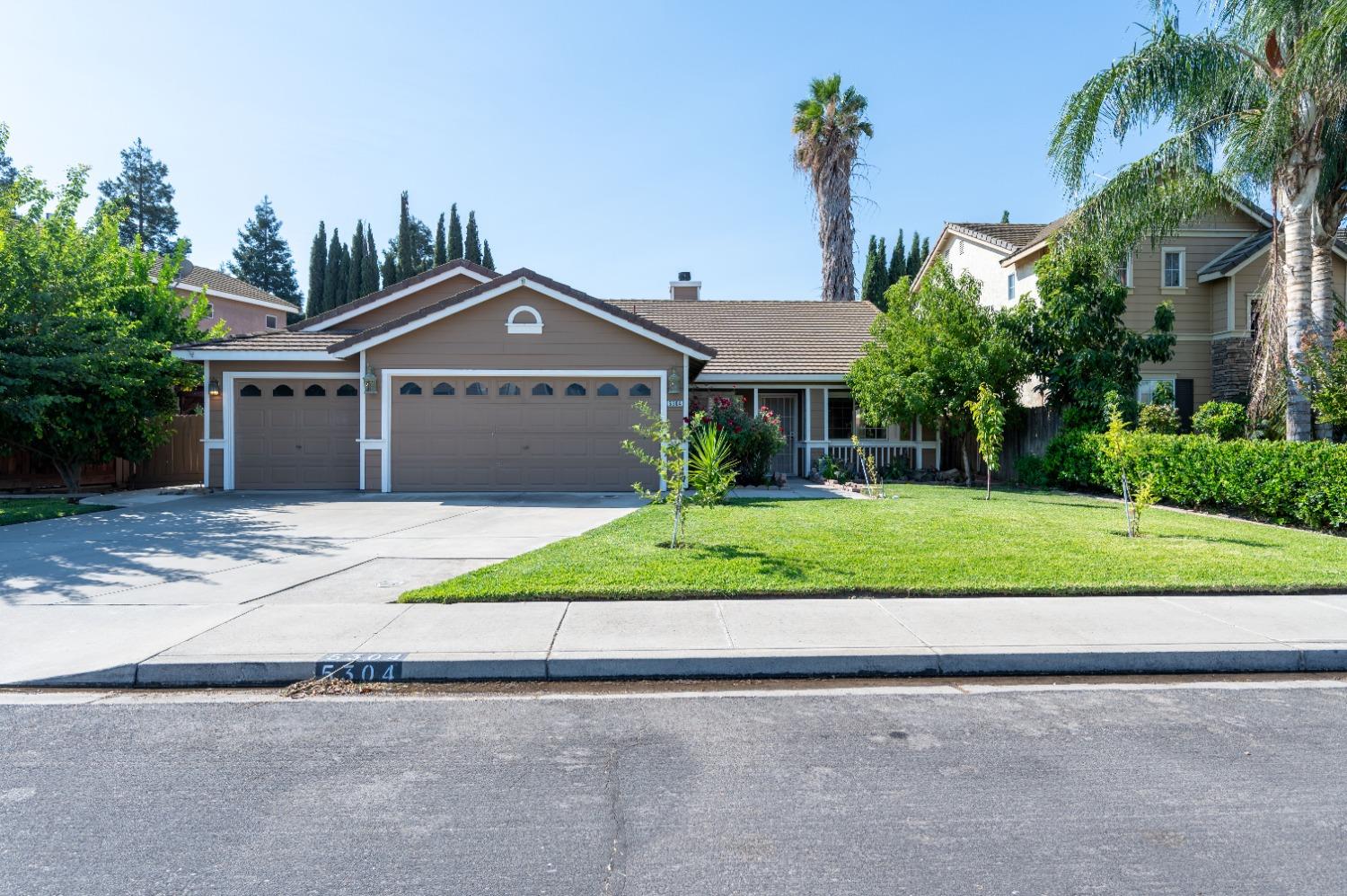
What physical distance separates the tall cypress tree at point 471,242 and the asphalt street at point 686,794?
43.6 m

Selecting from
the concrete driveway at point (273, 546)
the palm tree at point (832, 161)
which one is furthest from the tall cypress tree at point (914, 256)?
the concrete driveway at point (273, 546)

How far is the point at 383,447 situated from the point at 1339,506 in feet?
52.4

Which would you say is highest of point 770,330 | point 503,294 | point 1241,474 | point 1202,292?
point 1202,292

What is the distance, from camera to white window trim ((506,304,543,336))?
54.4 ft

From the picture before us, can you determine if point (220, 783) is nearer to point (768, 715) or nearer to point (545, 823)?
point (545, 823)

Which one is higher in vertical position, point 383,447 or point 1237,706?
point 383,447

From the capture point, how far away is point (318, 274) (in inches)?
1845

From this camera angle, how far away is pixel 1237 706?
190 inches

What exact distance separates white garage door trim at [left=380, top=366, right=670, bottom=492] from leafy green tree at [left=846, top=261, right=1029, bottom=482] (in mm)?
5466

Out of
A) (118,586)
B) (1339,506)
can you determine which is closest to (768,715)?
(118,586)

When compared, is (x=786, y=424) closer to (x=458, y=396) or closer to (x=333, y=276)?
(x=458, y=396)

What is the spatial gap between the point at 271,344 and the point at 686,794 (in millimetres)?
16565

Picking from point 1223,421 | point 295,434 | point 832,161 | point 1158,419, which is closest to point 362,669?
point 295,434

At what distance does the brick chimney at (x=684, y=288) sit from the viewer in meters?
28.7
